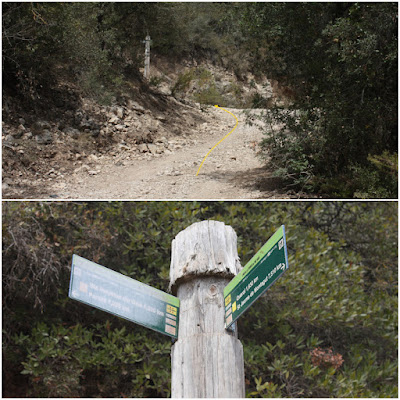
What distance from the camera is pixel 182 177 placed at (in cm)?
1091

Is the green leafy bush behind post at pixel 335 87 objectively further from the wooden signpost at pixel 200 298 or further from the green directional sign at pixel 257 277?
the green directional sign at pixel 257 277

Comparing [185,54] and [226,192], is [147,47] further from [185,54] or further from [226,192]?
[226,192]

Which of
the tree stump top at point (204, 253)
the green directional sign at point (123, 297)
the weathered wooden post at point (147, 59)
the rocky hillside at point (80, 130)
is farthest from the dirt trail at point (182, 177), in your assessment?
the green directional sign at point (123, 297)

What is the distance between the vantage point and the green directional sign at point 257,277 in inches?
81.7

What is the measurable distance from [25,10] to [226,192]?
620 cm

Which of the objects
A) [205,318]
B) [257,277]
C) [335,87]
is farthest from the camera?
[335,87]

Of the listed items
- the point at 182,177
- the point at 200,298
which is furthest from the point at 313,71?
the point at 200,298

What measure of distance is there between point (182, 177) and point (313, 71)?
140 inches

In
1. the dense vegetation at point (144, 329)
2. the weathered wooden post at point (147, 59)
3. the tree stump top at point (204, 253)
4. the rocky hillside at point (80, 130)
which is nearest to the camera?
the tree stump top at point (204, 253)

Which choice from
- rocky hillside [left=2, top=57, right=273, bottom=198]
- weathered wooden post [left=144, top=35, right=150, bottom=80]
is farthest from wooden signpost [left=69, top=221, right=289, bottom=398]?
weathered wooden post [left=144, top=35, right=150, bottom=80]

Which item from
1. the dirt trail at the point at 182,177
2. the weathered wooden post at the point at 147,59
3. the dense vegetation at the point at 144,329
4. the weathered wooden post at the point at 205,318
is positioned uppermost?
the weathered wooden post at the point at 147,59

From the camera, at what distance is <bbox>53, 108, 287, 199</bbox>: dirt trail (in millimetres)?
9492

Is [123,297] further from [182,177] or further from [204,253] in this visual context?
[182,177]

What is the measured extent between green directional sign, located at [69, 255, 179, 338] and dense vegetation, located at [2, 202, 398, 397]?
394 centimetres
